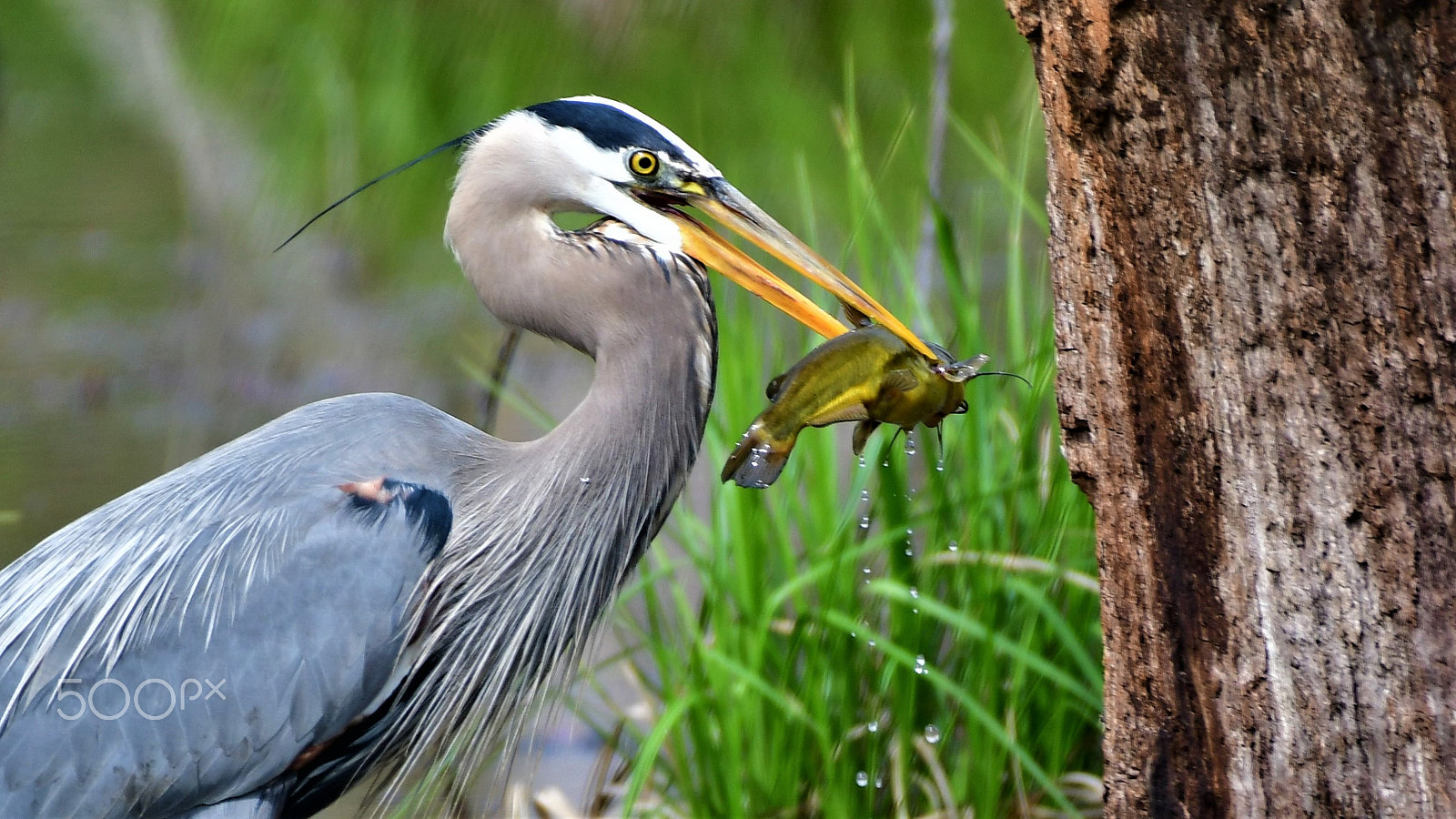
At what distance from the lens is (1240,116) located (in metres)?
1.13

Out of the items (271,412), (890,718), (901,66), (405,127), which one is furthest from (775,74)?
(890,718)

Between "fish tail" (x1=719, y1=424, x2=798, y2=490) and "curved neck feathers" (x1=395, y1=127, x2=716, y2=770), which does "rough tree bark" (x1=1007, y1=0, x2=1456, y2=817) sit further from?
"curved neck feathers" (x1=395, y1=127, x2=716, y2=770)

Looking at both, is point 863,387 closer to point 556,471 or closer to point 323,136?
point 556,471

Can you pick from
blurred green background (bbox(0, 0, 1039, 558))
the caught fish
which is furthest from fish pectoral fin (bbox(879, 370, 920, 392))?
blurred green background (bbox(0, 0, 1039, 558))

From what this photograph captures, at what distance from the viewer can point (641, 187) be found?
180cm

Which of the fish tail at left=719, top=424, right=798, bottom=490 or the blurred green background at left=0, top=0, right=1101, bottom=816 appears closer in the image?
the fish tail at left=719, top=424, right=798, bottom=490

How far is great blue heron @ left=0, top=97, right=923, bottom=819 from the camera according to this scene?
1708mm

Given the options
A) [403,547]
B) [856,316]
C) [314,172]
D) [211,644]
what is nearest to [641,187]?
[856,316]

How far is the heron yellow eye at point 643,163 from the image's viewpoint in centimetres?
178

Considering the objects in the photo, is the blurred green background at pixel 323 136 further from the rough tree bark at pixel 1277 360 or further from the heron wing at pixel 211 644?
the rough tree bark at pixel 1277 360

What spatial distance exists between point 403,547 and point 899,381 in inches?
30.1

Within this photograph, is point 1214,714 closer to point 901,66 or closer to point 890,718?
point 890,718

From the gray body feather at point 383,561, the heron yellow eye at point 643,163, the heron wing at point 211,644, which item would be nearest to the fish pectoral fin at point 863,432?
the gray body feather at point 383,561

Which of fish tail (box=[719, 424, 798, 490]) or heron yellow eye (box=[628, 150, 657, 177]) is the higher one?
heron yellow eye (box=[628, 150, 657, 177])
